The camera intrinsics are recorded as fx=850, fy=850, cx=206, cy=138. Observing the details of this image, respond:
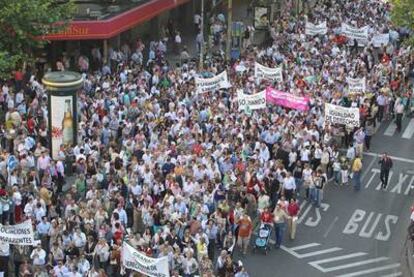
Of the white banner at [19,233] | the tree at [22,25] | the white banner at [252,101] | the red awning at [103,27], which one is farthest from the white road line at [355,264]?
the red awning at [103,27]

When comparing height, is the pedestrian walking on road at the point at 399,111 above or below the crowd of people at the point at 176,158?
below

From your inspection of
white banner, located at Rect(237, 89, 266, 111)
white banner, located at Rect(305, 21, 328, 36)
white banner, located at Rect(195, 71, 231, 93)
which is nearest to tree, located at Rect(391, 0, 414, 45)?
white banner, located at Rect(237, 89, 266, 111)

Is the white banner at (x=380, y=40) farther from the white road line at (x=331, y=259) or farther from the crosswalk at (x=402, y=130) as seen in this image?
the white road line at (x=331, y=259)

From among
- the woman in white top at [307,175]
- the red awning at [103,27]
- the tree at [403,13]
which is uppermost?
the tree at [403,13]

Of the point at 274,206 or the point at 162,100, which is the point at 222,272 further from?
the point at 162,100

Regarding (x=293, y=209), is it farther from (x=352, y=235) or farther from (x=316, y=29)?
(x=316, y=29)

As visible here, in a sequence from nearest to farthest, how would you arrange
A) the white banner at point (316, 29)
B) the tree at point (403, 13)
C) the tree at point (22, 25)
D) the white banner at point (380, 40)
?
the tree at point (22, 25) → the tree at point (403, 13) → the white banner at point (316, 29) → the white banner at point (380, 40)

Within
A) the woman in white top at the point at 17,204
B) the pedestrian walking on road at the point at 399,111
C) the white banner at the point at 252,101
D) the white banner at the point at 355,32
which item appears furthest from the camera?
the white banner at the point at 355,32
